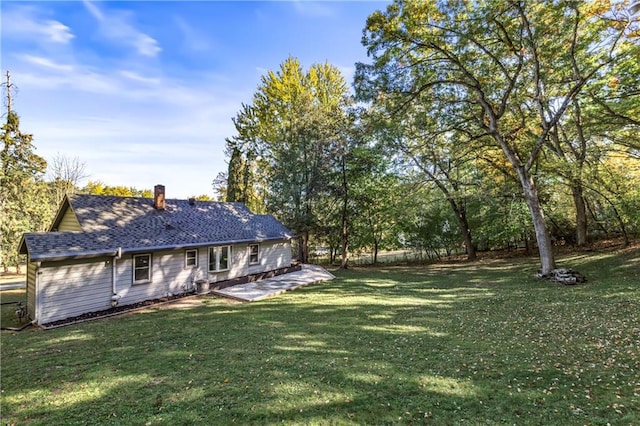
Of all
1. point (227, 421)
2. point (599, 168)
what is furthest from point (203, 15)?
point (599, 168)

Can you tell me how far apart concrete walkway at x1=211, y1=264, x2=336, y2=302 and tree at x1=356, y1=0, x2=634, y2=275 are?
29.6 ft

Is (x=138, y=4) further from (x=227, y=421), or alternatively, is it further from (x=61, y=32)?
(x=227, y=421)

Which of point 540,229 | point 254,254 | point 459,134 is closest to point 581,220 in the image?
point 540,229

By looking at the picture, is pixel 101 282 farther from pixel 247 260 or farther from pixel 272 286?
pixel 247 260

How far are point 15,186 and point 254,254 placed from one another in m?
18.1

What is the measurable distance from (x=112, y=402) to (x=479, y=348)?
5954 mm

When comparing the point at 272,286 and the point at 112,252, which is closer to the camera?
the point at 112,252

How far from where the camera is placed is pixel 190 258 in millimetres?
12914

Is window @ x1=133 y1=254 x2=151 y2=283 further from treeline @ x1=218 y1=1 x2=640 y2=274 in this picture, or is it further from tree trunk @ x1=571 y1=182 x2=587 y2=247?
tree trunk @ x1=571 y1=182 x2=587 y2=247

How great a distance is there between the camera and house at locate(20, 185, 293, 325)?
353 inches

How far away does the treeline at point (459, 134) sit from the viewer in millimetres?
10828

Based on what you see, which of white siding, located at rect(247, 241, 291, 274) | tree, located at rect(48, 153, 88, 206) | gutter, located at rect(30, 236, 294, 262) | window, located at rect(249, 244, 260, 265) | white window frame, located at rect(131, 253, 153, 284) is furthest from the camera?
tree, located at rect(48, 153, 88, 206)

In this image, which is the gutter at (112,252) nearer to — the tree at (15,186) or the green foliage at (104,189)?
the tree at (15,186)

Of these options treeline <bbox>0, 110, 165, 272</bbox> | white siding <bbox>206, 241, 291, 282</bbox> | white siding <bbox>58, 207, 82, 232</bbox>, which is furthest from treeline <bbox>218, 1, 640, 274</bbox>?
treeline <bbox>0, 110, 165, 272</bbox>
